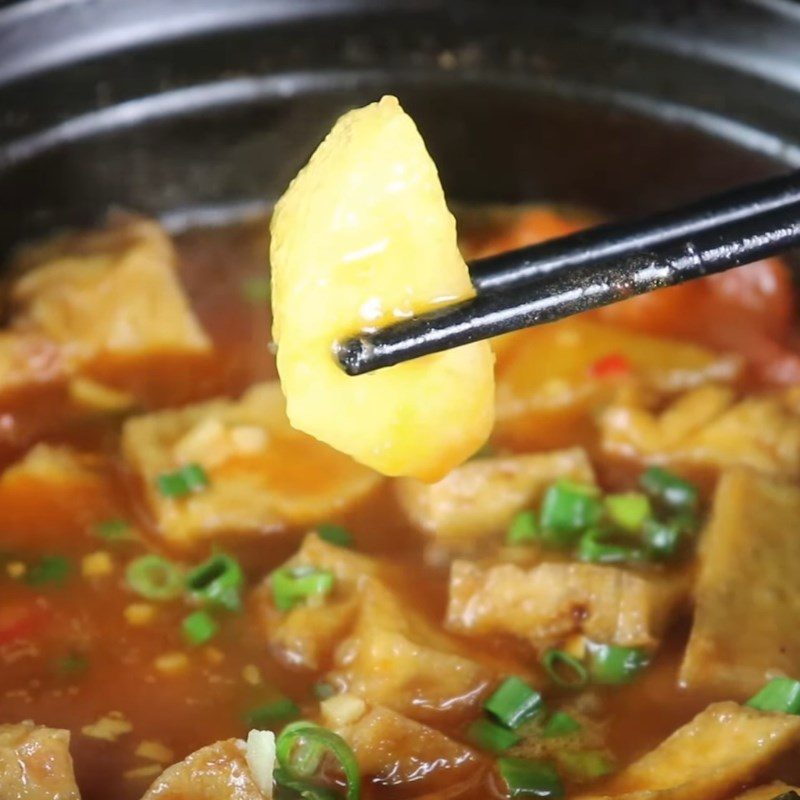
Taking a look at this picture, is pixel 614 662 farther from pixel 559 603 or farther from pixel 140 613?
pixel 140 613

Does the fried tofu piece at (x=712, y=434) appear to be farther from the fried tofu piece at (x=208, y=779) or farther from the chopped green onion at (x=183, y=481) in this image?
the fried tofu piece at (x=208, y=779)

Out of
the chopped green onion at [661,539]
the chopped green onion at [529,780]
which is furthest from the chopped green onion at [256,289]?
the chopped green onion at [529,780]

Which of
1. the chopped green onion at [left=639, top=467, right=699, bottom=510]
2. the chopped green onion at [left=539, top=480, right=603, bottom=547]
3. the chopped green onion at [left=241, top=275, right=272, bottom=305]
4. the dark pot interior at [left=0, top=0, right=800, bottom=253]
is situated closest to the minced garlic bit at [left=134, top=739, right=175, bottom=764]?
the chopped green onion at [left=539, top=480, right=603, bottom=547]

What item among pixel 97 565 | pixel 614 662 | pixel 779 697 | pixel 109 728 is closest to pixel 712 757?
pixel 779 697

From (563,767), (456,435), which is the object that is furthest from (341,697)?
(456,435)

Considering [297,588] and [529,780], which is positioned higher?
[297,588]

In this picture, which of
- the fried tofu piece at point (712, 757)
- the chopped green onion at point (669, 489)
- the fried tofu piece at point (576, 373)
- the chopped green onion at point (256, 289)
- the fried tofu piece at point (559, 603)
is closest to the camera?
the fried tofu piece at point (712, 757)

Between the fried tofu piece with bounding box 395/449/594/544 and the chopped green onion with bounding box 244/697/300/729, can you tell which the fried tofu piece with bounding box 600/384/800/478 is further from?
the chopped green onion with bounding box 244/697/300/729

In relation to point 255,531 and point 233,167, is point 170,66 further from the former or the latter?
point 255,531
